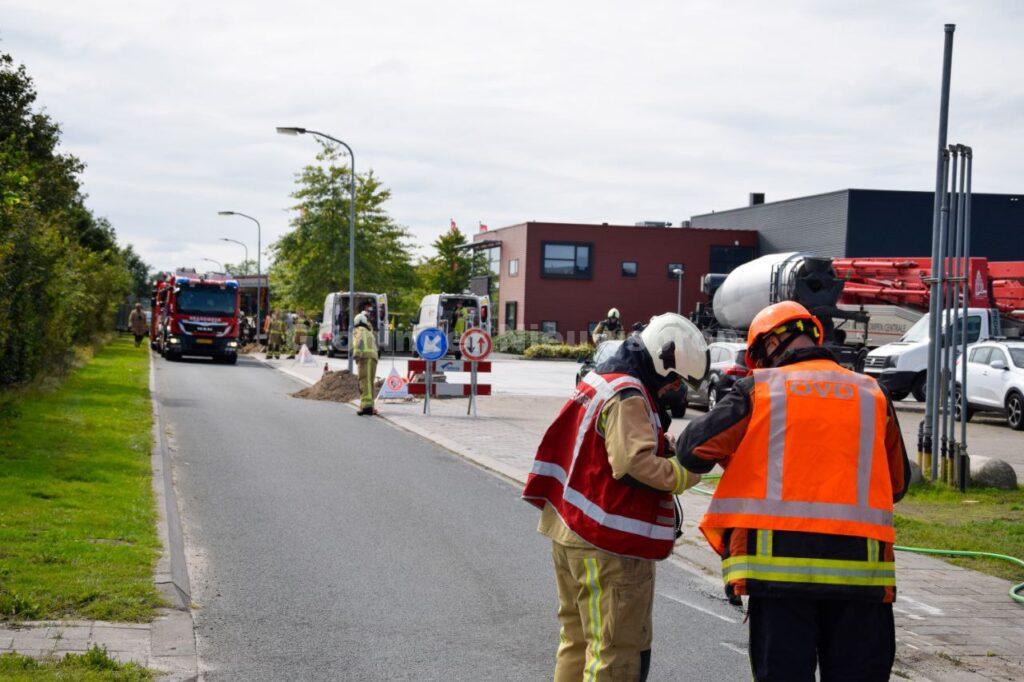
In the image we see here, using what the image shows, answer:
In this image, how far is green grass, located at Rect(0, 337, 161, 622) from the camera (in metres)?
6.43

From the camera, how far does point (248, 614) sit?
22.4 feet

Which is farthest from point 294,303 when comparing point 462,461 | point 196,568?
point 196,568

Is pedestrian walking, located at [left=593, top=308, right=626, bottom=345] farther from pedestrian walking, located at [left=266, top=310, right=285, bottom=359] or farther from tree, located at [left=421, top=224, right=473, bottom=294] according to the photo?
tree, located at [left=421, top=224, right=473, bottom=294]

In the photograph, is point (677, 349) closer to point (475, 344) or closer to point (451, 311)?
point (475, 344)

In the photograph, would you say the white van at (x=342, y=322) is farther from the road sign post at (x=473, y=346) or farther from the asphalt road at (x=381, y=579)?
the asphalt road at (x=381, y=579)

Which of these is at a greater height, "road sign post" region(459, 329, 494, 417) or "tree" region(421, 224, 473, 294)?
"tree" region(421, 224, 473, 294)

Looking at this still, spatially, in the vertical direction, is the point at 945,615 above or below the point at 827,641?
below

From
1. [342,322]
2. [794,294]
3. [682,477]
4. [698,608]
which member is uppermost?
[794,294]

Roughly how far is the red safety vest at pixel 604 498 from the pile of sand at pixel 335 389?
20.4 meters

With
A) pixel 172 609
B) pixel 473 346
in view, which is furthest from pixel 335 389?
pixel 172 609

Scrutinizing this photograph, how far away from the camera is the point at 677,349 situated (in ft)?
13.7

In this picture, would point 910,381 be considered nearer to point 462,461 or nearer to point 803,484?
point 462,461

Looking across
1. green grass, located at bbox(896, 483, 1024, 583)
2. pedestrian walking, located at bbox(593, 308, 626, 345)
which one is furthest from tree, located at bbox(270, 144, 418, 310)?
green grass, located at bbox(896, 483, 1024, 583)

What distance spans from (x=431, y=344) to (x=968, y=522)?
12779 millimetres
